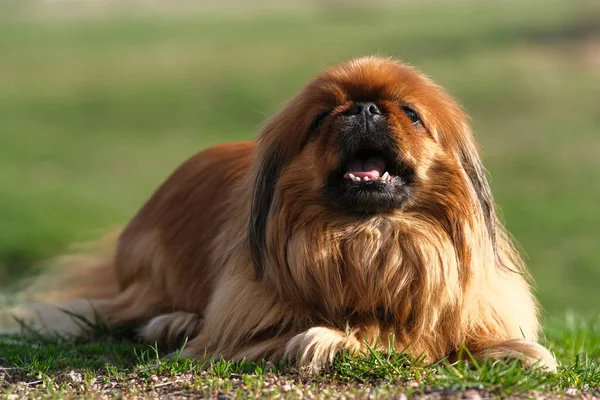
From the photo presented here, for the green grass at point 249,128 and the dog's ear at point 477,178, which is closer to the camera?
the green grass at point 249,128

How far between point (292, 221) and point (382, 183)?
51 cm

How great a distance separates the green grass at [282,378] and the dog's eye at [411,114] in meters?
1.20

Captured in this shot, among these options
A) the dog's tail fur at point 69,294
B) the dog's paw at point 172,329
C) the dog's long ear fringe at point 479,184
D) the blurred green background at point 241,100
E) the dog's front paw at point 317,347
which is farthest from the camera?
the blurred green background at point 241,100

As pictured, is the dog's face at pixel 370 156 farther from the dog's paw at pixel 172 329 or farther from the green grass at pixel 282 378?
the dog's paw at pixel 172 329

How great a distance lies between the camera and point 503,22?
109 ft

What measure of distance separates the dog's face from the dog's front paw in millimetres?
566

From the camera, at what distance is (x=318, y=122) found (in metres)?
4.98

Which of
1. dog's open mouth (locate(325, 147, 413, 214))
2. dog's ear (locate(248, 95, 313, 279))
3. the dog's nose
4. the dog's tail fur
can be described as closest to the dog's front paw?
dog's ear (locate(248, 95, 313, 279))

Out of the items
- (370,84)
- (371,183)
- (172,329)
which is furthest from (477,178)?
(172,329)

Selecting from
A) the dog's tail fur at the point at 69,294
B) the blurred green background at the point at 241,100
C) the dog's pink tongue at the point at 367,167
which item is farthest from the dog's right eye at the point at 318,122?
the blurred green background at the point at 241,100

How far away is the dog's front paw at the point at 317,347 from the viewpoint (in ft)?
15.0

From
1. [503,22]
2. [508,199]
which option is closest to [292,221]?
[508,199]

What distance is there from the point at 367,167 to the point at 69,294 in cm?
312

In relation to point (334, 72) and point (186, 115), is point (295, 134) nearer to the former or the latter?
point (334, 72)
